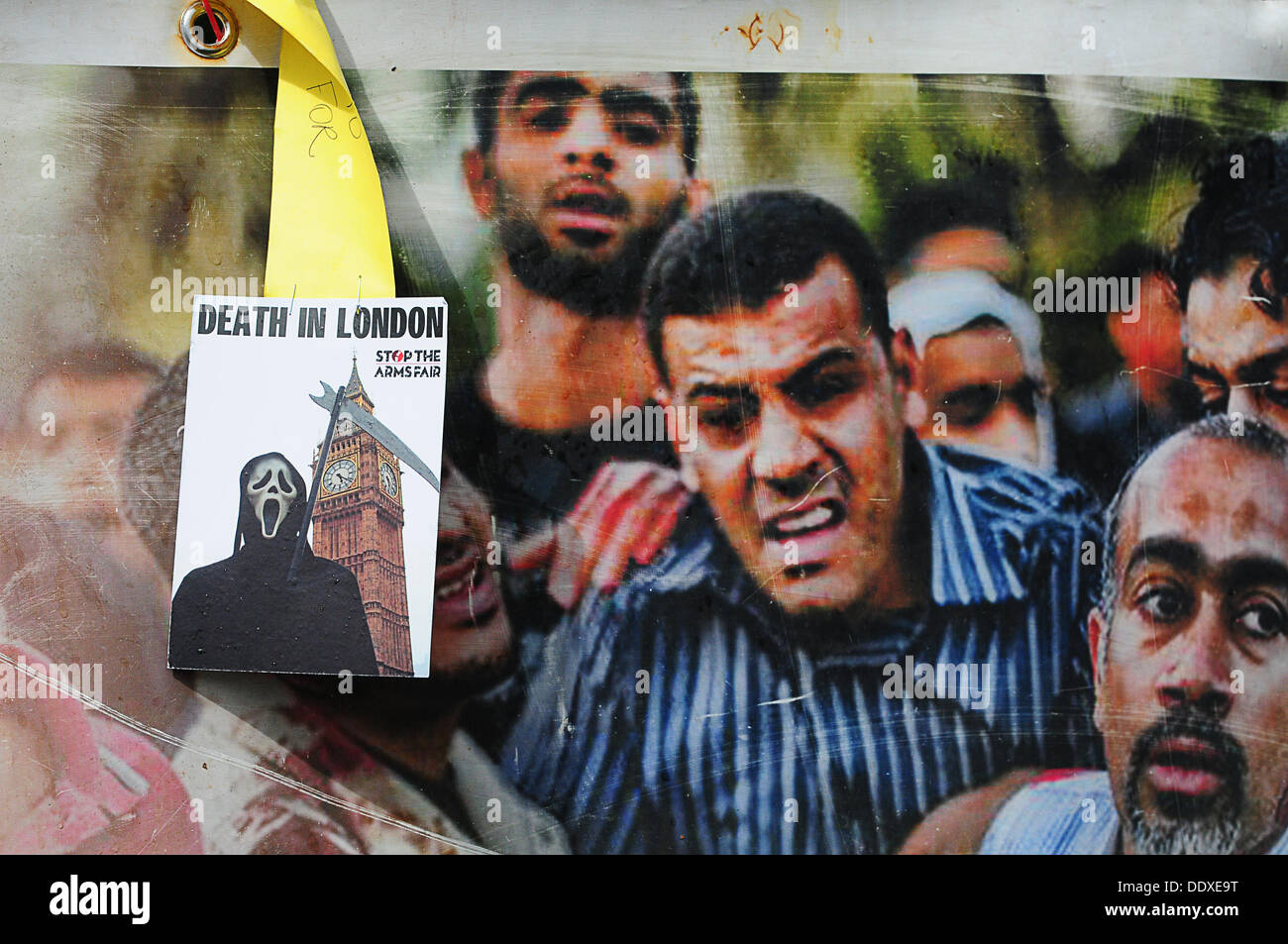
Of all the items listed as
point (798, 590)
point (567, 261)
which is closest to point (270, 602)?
point (567, 261)

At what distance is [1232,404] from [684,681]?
7.31 feet

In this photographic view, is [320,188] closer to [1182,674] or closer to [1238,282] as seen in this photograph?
[1238,282]

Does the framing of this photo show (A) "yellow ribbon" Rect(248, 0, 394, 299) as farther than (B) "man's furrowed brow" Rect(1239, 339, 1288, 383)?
No

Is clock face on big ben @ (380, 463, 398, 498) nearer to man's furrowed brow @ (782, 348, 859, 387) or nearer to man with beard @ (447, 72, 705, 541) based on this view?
man with beard @ (447, 72, 705, 541)

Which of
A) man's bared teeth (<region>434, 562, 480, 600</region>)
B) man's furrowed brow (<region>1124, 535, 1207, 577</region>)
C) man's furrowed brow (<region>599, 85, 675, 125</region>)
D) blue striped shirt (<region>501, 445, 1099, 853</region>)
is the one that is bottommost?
blue striped shirt (<region>501, 445, 1099, 853</region>)

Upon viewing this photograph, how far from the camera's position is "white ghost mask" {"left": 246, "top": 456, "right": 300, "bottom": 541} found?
397 cm

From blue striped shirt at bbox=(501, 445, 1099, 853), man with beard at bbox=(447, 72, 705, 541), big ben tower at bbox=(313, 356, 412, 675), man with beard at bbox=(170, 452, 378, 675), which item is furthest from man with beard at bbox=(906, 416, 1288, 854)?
man with beard at bbox=(170, 452, 378, 675)

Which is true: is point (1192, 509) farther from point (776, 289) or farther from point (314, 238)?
point (314, 238)

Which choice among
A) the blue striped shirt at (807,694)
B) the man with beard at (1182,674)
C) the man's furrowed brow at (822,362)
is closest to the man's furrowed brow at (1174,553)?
the man with beard at (1182,674)

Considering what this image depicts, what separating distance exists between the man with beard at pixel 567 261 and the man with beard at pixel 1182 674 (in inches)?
65.6

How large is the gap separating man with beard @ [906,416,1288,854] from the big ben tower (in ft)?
6.68

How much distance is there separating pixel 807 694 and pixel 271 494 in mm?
2026

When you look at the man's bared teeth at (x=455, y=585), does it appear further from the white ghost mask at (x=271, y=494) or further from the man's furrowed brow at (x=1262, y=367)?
the man's furrowed brow at (x=1262, y=367)

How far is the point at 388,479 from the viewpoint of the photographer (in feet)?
13.1
